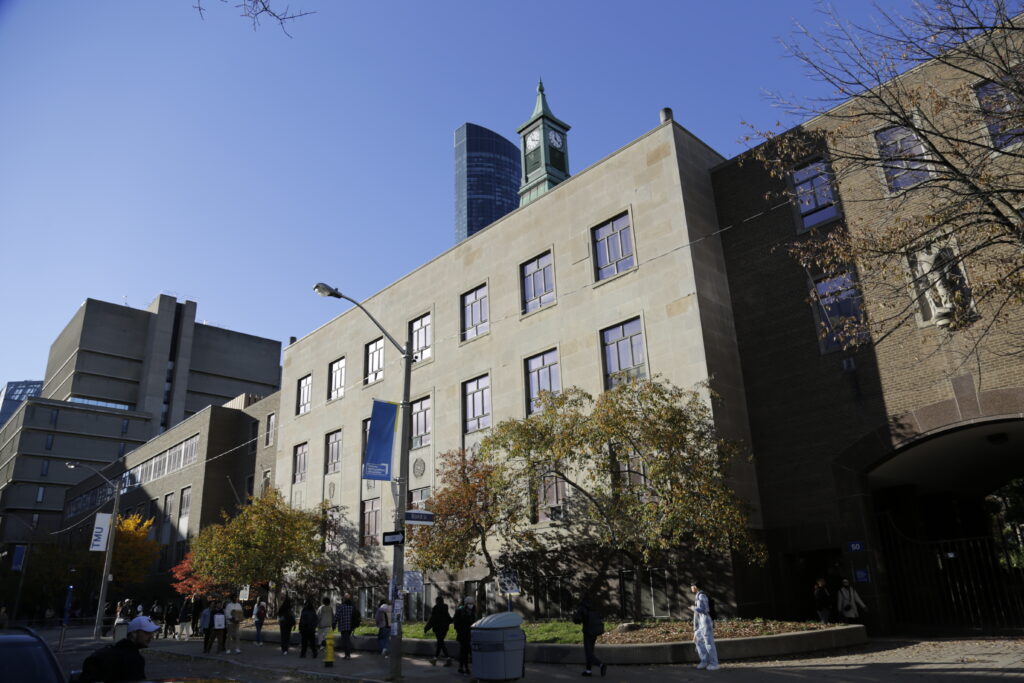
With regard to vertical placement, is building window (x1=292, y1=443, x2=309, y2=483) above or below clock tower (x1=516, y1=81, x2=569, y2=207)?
below

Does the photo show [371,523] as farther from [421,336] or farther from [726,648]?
[726,648]

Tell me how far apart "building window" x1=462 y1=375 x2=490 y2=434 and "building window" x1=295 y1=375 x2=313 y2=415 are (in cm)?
1466

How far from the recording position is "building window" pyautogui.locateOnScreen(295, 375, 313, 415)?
141 ft

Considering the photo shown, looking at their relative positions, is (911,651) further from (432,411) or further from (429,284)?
(429,284)

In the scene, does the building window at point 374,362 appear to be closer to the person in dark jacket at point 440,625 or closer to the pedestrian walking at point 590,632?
the person in dark jacket at point 440,625

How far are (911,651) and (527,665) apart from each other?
876cm

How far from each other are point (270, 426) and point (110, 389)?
67.9 meters

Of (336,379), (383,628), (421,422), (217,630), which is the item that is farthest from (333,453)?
(383,628)

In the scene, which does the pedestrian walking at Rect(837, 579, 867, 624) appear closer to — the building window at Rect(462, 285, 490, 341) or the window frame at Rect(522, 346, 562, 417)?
the window frame at Rect(522, 346, 562, 417)

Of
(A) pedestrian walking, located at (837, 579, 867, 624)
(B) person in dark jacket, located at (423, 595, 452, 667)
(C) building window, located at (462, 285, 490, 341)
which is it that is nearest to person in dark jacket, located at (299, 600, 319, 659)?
(B) person in dark jacket, located at (423, 595, 452, 667)

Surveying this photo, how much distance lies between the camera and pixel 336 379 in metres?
40.9

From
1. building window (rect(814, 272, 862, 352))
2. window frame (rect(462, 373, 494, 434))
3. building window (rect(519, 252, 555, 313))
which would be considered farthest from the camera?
window frame (rect(462, 373, 494, 434))

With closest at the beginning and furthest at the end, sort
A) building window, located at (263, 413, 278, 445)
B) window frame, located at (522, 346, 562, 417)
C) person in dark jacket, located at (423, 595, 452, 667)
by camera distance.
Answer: person in dark jacket, located at (423, 595, 452, 667)
window frame, located at (522, 346, 562, 417)
building window, located at (263, 413, 278, 445)

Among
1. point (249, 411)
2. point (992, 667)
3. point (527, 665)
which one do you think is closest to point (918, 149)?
point (992, 667)
